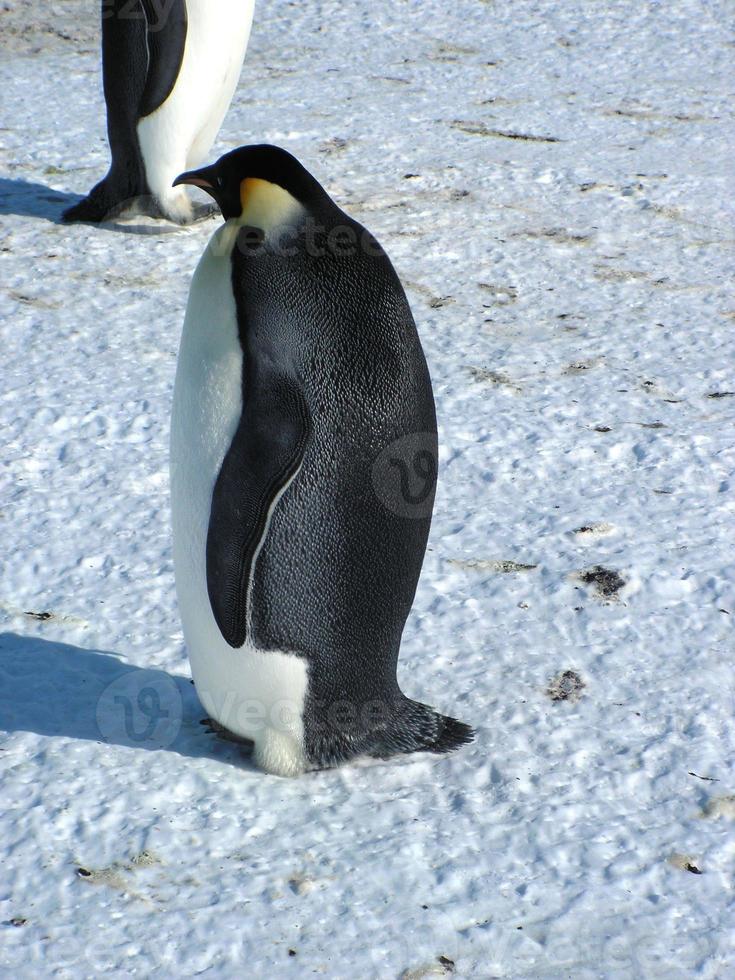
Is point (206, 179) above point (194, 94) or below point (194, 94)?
above

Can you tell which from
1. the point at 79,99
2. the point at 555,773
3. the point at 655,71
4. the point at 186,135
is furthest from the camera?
the point at 655,71

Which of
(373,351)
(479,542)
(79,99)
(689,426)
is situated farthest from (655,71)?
(373,351)

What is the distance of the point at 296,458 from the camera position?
1.72 m

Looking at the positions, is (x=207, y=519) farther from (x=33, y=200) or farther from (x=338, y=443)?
(x=33, y=200)

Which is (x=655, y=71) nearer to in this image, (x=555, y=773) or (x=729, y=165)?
(x=729, y=165)

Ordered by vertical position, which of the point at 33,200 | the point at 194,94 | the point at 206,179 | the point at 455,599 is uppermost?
the point at 206,179

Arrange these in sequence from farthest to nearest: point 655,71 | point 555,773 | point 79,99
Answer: point 655,71 → point 79,99 → point 555,773

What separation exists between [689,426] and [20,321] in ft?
5.67

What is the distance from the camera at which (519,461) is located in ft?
9.27

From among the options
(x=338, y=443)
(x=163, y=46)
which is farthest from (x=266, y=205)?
(x=163, y=46)

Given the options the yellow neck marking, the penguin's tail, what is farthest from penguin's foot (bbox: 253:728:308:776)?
the yellow neck marking

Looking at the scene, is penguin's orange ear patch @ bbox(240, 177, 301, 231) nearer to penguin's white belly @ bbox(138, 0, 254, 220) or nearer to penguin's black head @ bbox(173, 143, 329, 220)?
penguin's black head @ bbox(173, 143, 329, 220)

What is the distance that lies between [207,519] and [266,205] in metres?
0.44

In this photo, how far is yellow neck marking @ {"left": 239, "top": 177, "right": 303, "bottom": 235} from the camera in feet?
5.80
